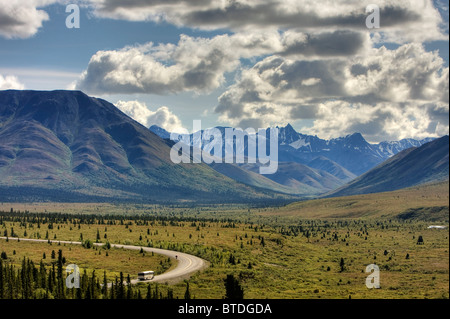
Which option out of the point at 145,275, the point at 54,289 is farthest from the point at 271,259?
the point at 54,289

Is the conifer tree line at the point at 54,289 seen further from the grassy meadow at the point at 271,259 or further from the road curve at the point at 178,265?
the grassy meadow at the point at 271,259

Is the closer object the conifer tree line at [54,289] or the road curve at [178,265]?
the conifer tree line at [54,289]

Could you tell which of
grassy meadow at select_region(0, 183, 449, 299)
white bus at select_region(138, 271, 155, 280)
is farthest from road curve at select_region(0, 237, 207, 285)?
grassy meadow at select_region(0, 183, 449, 299)

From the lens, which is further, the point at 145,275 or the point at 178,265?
the point at 178,265

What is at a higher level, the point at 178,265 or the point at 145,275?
the point at 145,275

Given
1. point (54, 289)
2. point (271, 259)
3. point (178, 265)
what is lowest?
point (271, 259)

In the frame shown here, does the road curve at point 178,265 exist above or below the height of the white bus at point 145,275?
below

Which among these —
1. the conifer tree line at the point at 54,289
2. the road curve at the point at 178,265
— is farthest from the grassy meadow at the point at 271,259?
the conifer tree line at the point at 54,289

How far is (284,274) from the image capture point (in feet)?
406

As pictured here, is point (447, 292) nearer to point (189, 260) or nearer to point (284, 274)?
point (284, 274)

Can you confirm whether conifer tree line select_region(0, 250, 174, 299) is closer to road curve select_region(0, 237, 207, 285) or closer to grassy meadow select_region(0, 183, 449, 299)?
road curve select_region(0, 237, 207, 285)

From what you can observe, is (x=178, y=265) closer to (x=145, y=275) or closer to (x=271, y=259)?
(x=145, y=275)
